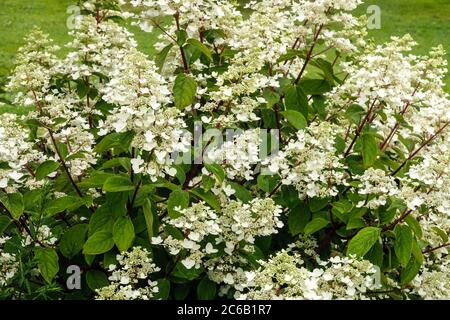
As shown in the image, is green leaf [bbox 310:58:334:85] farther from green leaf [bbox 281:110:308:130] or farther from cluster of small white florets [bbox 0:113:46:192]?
cluster of small white florets [bbox 0:113:46:192]

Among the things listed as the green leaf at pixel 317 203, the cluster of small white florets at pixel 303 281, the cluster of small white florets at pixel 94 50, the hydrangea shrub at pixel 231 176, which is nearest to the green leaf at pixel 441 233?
the hydrangea shrub at pixel 231 176

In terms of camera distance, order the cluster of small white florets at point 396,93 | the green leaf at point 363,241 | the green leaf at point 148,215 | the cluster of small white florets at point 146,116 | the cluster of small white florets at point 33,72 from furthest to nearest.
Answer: the cluster of small white florets at point 33,72 → the cluster of small white florets at point 396,93 → the green leaf at point 363,241 → the green leaf at point 148,215 → the cluster of small white florets at point 146,116

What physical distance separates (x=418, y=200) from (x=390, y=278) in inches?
34.4

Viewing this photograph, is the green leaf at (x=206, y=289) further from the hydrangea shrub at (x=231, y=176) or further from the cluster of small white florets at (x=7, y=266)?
the cluster of small white florets at (x=7, y=266)

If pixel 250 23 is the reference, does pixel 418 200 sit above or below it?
below

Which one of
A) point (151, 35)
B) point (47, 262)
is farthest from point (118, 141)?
point (151, 35)

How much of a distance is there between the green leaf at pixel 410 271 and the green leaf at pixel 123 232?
145cm

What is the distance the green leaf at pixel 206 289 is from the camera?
3.22 meters

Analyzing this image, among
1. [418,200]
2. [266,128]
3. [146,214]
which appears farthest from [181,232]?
[418,200]

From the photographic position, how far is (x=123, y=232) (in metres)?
2.94

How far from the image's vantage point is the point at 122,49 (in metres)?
4.25

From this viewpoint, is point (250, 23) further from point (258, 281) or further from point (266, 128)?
point (258, 281)

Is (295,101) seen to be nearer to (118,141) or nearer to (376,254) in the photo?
(376,254)

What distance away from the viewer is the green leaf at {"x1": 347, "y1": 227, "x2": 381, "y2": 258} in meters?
2.98
